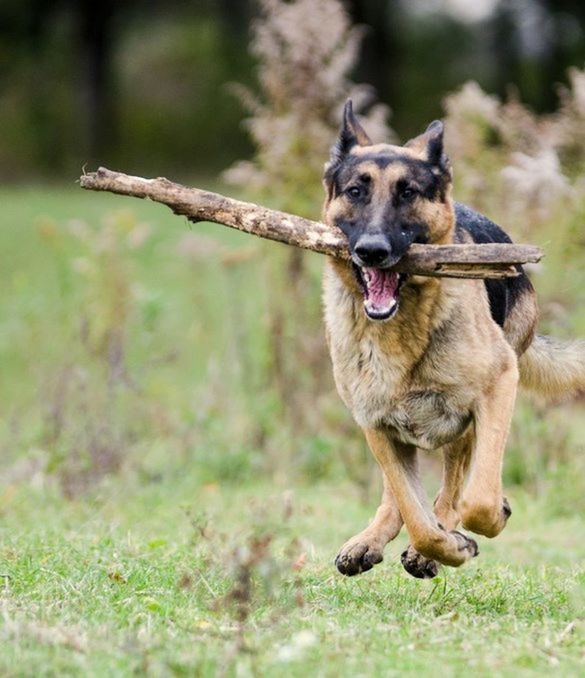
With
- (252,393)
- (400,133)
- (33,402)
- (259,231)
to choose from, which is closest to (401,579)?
(259,231)

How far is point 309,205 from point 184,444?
2.47 meters

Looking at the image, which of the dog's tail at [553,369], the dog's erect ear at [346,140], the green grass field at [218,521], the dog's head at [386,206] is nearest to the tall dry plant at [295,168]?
the green grass field at [218,521]

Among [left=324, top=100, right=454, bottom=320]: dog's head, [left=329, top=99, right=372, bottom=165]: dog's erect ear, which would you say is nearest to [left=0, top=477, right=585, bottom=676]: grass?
[left=324, top=100, right=454, bottom=320]: dog's head

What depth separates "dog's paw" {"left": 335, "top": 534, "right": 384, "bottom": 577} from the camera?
587 centimetres

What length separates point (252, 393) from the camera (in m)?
11.4

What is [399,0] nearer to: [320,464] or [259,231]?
[320,464]

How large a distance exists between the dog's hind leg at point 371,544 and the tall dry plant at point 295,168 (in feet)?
15.5

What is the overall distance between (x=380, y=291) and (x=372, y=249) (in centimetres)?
38

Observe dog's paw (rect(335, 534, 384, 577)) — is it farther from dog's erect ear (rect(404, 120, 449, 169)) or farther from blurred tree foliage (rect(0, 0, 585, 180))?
blurred tree foliage (rect(0, 0, 585, 180))

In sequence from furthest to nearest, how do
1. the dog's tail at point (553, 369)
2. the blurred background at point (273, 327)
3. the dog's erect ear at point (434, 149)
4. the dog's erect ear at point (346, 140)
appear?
the blurred background at point (273, 327)
the dog's tail at point (553, 369)
the dog's erect ear at point (346, 140)
the dog's erect ear at point (434, 149)

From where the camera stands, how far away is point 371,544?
236 inches

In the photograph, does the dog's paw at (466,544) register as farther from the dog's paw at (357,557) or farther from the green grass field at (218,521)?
the dog's paw at (357,557)

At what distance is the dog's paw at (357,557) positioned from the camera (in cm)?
587

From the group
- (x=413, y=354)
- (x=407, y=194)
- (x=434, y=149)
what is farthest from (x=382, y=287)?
(x=434, y=149)
